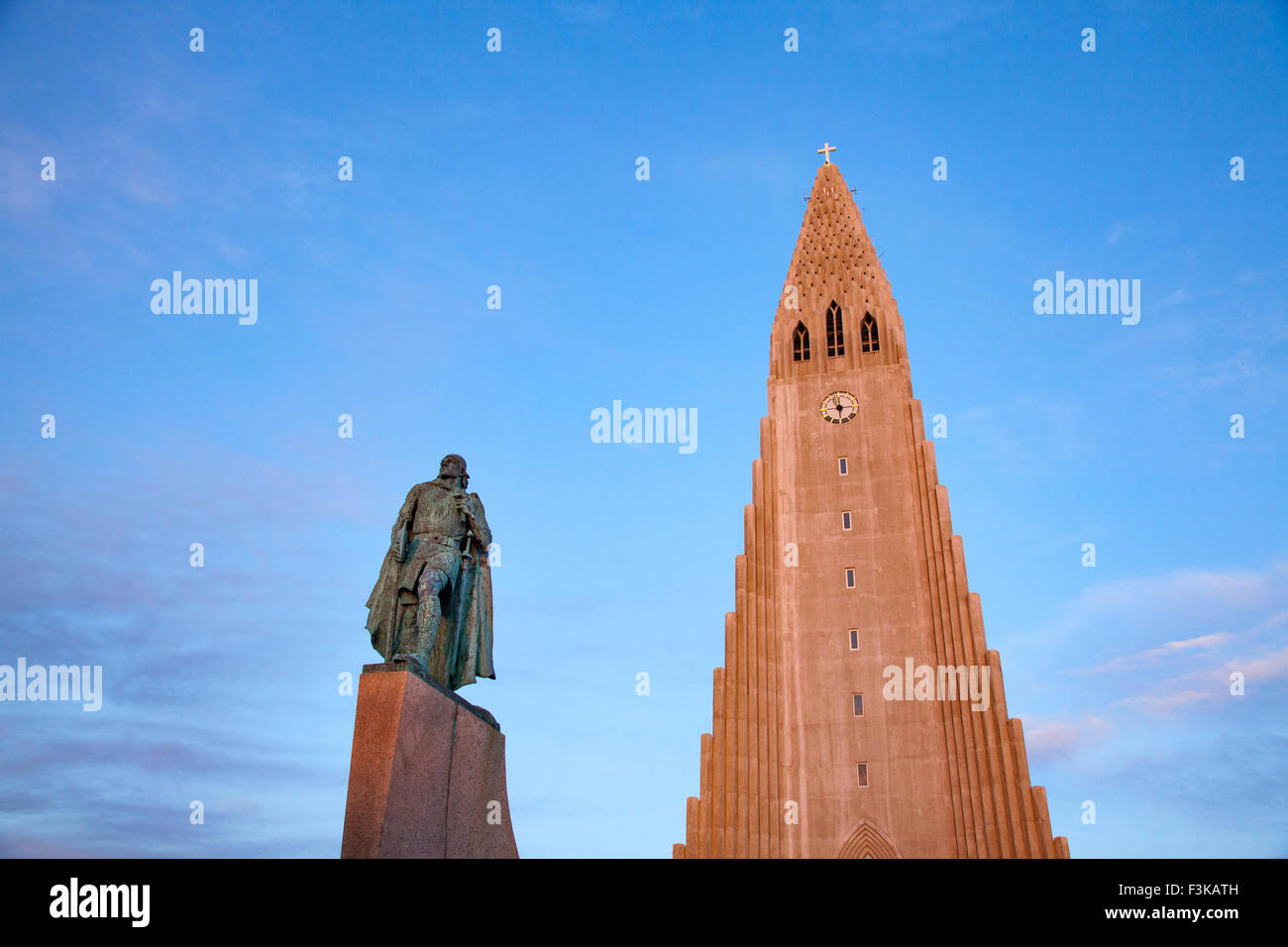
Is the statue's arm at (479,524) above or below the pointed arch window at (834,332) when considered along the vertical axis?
below

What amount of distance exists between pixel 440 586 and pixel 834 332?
144ft

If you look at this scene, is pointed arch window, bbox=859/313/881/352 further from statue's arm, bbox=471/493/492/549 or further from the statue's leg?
the statue's leg

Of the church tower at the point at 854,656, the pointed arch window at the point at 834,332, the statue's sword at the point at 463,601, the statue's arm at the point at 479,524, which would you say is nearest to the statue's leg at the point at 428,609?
the statue's sword at the point at 463,601

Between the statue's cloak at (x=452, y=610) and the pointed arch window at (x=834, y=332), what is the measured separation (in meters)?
41.5

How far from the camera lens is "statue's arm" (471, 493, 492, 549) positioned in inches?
547

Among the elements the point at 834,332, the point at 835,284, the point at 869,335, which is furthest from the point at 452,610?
the point at 835,284

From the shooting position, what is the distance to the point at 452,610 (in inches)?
540

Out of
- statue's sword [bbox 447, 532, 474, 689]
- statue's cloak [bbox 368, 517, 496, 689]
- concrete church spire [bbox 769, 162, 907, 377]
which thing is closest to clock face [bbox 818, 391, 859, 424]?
concrete church spire [bbox 769, 162, 907, 377]

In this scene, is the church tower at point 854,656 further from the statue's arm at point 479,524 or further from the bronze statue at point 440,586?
the statue's arm at point 479,524

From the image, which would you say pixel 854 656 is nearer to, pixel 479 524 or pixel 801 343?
pixel 801 343

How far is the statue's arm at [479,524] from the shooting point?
45.6 feet

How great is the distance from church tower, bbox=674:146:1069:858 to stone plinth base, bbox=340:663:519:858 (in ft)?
103

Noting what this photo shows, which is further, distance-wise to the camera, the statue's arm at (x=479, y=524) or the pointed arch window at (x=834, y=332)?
the pointed arch window at (x=834, y=332)
